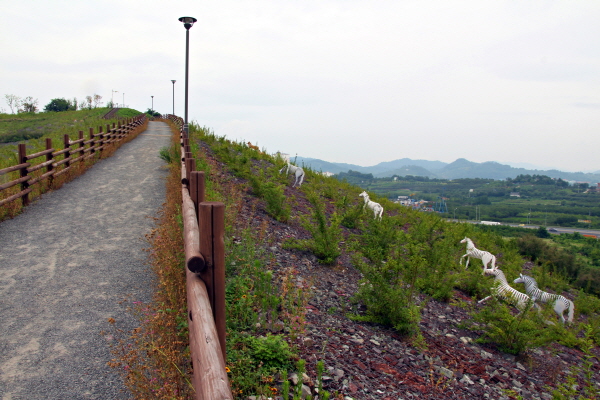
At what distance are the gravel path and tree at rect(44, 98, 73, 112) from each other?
209 ft

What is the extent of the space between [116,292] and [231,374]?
100 inches

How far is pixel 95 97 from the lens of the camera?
6519cm

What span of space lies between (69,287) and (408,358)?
4.42m

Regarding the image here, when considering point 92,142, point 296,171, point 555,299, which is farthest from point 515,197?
point 92,142

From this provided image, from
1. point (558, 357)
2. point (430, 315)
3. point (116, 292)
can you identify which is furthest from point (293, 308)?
point (558, 357)

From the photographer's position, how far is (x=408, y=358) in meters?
4.35

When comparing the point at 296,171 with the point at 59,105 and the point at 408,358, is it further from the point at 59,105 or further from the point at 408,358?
the point at 59,105

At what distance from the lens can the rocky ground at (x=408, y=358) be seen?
12.1 feet

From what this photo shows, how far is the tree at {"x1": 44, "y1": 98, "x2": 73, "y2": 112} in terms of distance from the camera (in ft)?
203

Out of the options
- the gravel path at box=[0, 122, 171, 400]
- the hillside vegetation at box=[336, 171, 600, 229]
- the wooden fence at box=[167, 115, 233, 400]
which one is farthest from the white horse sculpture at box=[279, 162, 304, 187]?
the hillside vegetation at box=[336, 171, 600, 229]

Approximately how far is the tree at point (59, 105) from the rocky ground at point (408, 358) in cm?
7001

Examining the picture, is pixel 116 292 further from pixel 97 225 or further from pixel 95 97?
pixel 95 97

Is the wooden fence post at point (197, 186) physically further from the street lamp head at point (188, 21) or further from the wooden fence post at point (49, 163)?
the street lamp head at point (188, 21)

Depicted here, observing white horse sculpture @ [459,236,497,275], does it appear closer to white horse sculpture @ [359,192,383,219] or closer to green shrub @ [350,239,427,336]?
Result: white horse sculpture @ [359,192,383,219]
